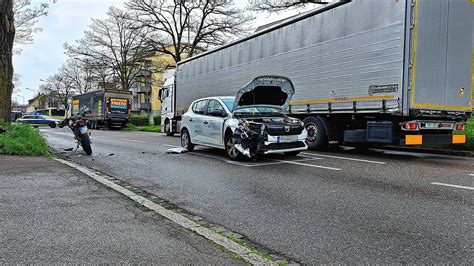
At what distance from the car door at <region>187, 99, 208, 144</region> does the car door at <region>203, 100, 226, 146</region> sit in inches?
8.9

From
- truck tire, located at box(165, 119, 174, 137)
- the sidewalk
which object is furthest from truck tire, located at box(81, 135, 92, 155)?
truck tire, located at box(165, 119, 174, 137)

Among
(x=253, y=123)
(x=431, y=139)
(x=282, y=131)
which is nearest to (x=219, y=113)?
(x=253, y=123)

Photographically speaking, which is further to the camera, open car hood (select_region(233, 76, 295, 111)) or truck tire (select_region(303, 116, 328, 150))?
truck tire (select_region(303, 116, 328, 150))

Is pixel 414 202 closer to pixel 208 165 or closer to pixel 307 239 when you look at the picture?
pixel 307 239

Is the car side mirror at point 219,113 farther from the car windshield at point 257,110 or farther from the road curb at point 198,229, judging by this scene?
the road curb at point 198,229

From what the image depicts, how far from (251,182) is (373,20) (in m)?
5.72

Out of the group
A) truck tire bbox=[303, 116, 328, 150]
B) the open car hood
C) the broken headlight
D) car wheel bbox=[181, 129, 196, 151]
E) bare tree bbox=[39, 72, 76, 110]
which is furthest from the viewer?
bare tree bbox=[39, 72, 76, 110]

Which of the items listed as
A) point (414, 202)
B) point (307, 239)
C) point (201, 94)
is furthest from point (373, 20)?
point (201, 94)

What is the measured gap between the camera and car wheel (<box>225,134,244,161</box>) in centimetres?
935

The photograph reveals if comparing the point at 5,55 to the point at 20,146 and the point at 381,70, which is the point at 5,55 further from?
the point at 381,70

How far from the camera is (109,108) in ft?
111

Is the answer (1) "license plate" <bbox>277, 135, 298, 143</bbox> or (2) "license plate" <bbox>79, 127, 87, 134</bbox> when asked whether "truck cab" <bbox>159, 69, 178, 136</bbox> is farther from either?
(1) "license plate" <bbox>277, 135, 298, 143</bbox>

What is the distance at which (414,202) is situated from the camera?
203 inches

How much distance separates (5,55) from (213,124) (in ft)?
24.5
